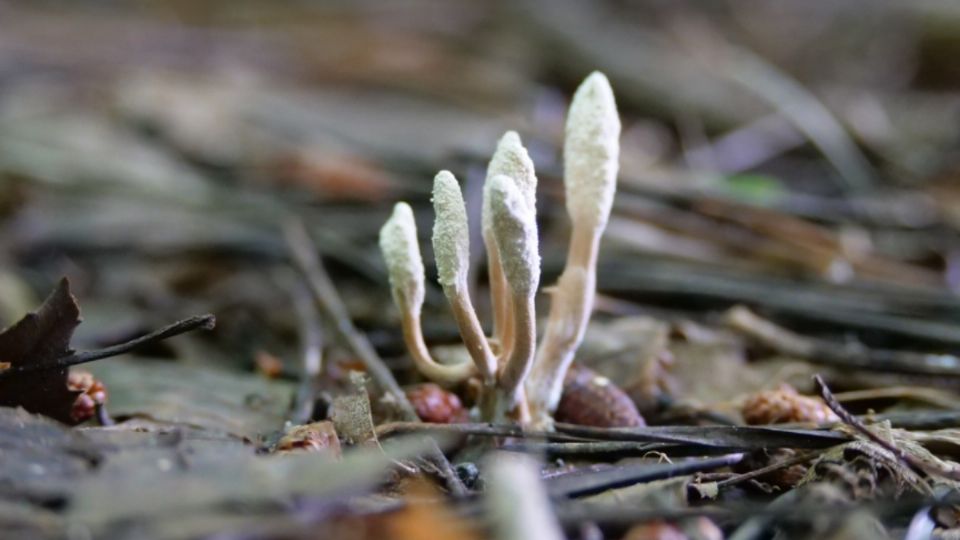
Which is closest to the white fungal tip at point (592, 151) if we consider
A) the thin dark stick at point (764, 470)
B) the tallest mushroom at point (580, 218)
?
the tallest mushroom at point (580, 218)

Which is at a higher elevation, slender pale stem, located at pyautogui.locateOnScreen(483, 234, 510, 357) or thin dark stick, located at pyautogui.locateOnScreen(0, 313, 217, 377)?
slender pale stem, located at pyautogui.locateOnScreen(483, 234, 510, 357)

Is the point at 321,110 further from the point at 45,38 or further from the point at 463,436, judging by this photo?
the point at 463,436

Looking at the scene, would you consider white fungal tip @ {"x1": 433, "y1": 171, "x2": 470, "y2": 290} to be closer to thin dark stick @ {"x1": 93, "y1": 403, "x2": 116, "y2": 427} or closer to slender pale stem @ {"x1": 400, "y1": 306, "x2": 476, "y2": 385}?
slender pale stem @ {"x1": 400, "y1": 306, "x2": 476, "y2": 385}

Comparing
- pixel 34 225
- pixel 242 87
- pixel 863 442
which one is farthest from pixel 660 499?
pixel 242 87

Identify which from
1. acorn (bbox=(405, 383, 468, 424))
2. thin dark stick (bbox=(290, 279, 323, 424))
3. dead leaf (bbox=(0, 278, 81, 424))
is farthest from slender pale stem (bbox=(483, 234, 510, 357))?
dead leaf (bbox=(0, 278, 81, 424))

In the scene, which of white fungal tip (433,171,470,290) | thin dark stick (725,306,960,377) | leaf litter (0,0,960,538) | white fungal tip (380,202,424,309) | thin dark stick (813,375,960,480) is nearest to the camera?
leaf litter (0,0,960,538)

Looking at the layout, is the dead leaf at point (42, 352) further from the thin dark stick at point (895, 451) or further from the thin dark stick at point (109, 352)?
the thin dark stick at point (895, 451)
